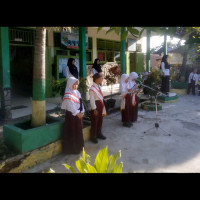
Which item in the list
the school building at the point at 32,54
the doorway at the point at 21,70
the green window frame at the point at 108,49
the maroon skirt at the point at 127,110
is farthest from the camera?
the green window frame at the point at 108,49

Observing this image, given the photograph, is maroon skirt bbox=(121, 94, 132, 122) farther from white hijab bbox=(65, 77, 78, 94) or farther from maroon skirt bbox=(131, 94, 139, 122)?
white hijab bbox=(65, 77, 78, 94)

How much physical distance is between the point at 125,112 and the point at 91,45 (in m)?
6.41

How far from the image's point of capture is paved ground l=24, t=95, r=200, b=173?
148 inches

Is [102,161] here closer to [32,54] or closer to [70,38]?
[32,54]

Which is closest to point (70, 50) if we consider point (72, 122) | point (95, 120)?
point (95, 120)

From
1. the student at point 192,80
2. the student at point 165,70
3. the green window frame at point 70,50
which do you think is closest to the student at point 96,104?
the green window frame at point 70,50

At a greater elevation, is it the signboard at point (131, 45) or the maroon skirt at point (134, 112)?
the signboard at point (131, 45)

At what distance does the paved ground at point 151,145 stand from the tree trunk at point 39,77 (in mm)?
819

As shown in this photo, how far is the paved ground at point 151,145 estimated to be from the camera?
3.76m

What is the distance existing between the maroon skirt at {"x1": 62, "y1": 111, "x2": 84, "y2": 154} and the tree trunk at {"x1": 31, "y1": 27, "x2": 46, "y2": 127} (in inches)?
18.9

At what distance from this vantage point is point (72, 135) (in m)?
4.24

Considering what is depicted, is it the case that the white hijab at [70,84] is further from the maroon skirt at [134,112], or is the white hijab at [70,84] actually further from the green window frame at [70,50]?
the green window frame at [70,50]

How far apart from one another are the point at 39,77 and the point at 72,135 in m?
1.22
